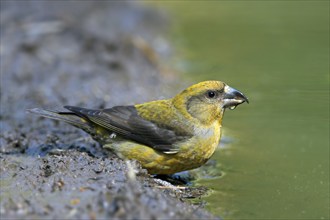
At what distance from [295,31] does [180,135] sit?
29.0 ft

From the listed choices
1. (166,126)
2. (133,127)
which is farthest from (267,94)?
(133,127)

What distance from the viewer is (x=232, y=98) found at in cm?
703

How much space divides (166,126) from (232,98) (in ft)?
2.19

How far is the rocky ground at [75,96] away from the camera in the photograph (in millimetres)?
5188

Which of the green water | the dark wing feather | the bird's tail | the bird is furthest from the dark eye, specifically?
the bird's tail

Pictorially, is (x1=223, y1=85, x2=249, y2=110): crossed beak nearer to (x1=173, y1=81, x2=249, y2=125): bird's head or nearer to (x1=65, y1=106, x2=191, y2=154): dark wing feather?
(x1=173, y1=81, x2=249, y2=125): bird's head

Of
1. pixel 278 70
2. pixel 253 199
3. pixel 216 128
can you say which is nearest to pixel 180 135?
pixel 216 128

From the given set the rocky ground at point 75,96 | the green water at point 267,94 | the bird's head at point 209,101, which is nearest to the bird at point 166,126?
the bird's head at point 209,101

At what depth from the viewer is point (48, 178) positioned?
229 inches

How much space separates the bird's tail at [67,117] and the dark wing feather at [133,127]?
0.11 m

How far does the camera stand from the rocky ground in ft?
17.0

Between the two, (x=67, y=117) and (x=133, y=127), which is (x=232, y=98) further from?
(x=67, y=117)

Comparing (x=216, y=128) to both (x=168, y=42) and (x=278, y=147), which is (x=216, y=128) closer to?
(x=278, y=147)

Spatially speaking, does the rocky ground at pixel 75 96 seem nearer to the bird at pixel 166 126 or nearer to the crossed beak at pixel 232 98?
the bird at pixel 166 126
